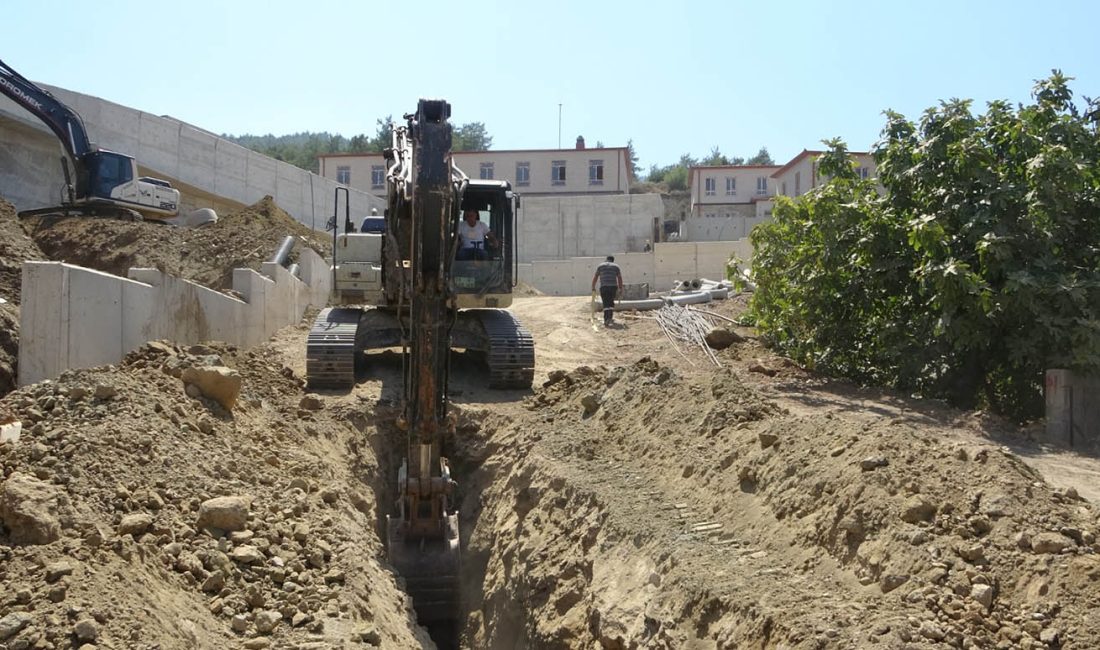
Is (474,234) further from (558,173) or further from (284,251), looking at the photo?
(558,173)

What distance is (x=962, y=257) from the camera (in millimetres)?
13492

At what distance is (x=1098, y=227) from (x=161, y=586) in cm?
1283

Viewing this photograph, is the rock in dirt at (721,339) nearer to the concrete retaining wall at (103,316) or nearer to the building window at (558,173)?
the concrete retaining wall at (103,316)

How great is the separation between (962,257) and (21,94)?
68.8 ft

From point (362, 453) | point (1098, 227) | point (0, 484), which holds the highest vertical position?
point (1098, 227)

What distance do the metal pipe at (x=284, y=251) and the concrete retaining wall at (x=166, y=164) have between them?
990cm

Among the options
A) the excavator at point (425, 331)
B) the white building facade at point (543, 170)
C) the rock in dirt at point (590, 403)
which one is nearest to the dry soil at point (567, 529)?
the rock in dirt at point (590, 403)

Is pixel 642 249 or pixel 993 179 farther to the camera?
pixel 642 249

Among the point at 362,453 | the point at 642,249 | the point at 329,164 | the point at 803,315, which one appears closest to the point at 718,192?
the point at 642,249

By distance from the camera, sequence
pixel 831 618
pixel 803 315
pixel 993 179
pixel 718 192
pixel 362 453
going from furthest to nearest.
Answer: pixel 718 192
pixel 803 315
pixel 993 179
pixel 362 453
pixel 831 618

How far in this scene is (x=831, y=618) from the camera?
224 inches

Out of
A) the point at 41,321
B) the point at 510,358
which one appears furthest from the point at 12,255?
the point at 510,358

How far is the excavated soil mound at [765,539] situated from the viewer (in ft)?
18.1

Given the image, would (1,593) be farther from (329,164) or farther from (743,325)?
(329,164)
